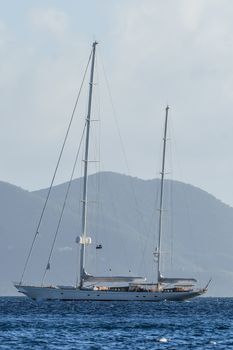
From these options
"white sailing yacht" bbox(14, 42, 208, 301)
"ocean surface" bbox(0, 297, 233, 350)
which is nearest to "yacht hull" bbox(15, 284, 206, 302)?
"white sailing yacht" bbox(14, 42, 208, 301)

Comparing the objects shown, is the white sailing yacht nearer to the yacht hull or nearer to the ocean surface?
the yacht hull

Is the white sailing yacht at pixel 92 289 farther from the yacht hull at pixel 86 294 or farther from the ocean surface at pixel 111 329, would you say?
the ocean surface at pixel 111 329

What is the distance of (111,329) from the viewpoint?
9638 centimetres

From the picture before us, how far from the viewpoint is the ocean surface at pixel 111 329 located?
271ft

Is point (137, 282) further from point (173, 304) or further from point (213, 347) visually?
point (213, 347)

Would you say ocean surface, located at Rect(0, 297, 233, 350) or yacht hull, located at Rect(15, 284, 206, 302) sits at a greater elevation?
yacht hull, located at Rect(15, 284, 206, 302)

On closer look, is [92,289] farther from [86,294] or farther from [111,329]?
[111,329]

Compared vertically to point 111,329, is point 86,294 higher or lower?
higher

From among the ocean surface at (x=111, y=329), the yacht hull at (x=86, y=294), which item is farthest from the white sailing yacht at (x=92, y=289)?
the ocean surface at (x=111, y=329)

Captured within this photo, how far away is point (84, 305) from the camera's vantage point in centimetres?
13850

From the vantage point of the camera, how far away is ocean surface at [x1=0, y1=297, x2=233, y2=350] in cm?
8256

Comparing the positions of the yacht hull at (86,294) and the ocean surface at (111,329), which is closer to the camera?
the ocean surface at (111,329)

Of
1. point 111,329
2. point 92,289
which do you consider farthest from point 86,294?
point 111,329

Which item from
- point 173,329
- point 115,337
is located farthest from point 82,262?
point 115,337
